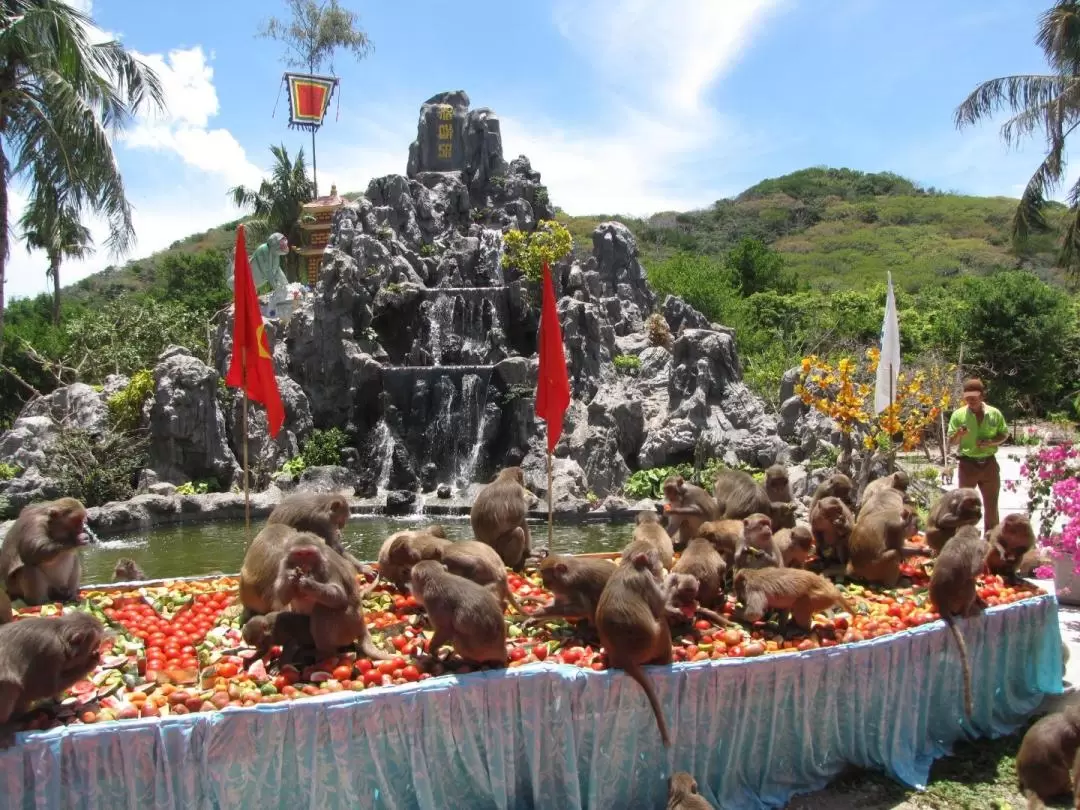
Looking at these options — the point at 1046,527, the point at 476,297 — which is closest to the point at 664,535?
the point at 1046,527

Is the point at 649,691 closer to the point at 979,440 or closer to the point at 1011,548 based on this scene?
the point at 1011,548

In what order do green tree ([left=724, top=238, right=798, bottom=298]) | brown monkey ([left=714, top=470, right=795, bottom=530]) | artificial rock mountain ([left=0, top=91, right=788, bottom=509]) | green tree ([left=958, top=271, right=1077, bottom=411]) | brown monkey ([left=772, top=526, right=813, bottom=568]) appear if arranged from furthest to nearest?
green tree ([left=724, top=238, right=798, bottom=298])
green tree ([left=958, top=271, right=1077, bottom=411])
artificial rock mountain ([left=0, top=91, right=788, bottom=509])
brown monkey ([left=714, top=470, right=795, bottom=530])
brown monkey ([left=772, top=526, right=813, bottom=568])

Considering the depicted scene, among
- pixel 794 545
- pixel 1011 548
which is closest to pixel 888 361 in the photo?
pixel 1011 548

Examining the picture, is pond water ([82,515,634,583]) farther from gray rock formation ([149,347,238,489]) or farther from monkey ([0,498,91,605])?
monkey ([0,498,91,605])

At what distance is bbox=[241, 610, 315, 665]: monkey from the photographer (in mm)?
4148

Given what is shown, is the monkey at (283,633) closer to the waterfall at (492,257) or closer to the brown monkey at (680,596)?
the brown monkey at (680,596)

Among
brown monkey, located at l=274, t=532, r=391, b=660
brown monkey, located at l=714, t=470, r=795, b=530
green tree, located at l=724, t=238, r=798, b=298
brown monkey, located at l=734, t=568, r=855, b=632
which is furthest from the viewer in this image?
green tree, located at l=724, t=238, r=798, b=298

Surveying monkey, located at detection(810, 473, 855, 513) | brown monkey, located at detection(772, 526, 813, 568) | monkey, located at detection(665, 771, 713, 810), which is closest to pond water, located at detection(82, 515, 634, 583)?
monkey, located at detection(810, 473, 855, 513)

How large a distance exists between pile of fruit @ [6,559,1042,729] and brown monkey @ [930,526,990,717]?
0.49 feet

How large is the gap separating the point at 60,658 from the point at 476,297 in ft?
61.0

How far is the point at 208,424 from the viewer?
699 inches

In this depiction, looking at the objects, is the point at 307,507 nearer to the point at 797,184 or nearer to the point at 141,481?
the point at 141,481

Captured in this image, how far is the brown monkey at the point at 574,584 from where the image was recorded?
4387mm

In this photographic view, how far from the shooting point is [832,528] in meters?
5.81
